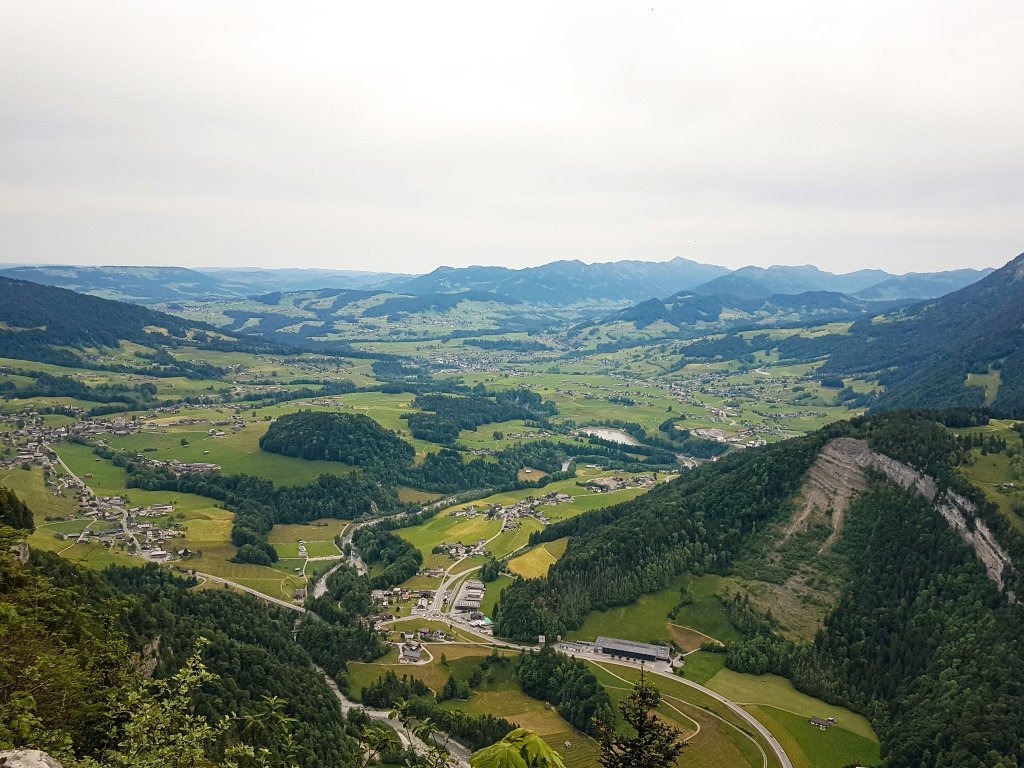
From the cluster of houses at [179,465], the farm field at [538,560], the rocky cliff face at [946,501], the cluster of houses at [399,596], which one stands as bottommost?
the cluster of houses at [399,596]

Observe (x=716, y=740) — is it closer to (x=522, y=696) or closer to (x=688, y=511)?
(x=522, y=696)

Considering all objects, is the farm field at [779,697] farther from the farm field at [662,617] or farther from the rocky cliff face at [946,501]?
the rocky cliff face at [946,501]

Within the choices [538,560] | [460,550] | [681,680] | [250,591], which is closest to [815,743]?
[681,680]

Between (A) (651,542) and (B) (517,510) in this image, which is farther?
(B) (517,510)

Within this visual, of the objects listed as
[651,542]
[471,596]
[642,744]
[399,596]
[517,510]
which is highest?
[642,744]

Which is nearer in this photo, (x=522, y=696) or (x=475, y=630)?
(x=522, y=696)

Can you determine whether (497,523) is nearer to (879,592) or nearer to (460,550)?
(460,550)

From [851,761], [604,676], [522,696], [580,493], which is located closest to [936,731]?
[851,761]

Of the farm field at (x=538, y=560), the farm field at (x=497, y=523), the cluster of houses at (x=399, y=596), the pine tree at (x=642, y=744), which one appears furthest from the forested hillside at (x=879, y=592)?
the pine tree at (x=642, y=744)
